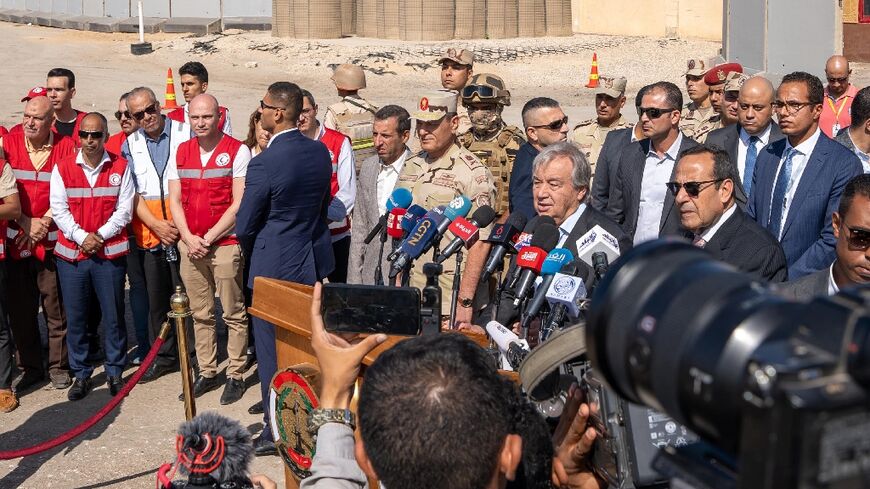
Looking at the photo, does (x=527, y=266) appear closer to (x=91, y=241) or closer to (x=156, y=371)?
(x=91, y=241)

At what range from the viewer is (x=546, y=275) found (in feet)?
15.0

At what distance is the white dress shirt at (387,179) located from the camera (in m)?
7.67

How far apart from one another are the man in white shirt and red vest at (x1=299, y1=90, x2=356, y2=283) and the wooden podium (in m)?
2.96

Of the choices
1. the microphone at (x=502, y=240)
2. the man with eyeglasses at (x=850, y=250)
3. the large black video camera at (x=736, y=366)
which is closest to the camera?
the large black video camera at (x=736, y=366)

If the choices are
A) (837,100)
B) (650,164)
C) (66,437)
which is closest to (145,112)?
(66,437)

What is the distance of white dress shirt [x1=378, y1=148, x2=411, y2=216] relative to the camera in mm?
7668

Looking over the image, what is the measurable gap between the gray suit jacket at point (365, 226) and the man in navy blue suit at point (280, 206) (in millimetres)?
417

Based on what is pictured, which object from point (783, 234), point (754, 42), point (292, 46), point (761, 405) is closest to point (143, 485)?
point (783, 234)

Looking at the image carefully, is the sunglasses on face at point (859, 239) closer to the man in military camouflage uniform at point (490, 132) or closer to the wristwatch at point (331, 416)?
the wristwatch at point (331, 416)

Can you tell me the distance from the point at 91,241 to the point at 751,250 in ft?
15.2

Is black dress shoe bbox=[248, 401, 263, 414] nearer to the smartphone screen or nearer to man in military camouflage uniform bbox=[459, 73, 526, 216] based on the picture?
man in military camouflage uniform bbox=[459, 73, 526, 216]

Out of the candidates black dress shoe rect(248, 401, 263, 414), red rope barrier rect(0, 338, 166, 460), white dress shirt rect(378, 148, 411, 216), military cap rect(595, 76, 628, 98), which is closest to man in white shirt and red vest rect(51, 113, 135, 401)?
black dress shoe rect(248, 401, 263, 414)

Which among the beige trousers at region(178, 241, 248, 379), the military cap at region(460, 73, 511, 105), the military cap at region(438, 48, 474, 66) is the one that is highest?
the military cap at region(438, 48, 474, 66)

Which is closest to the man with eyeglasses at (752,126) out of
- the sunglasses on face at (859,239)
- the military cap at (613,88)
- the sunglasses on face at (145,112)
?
the military cap at (613,88)
